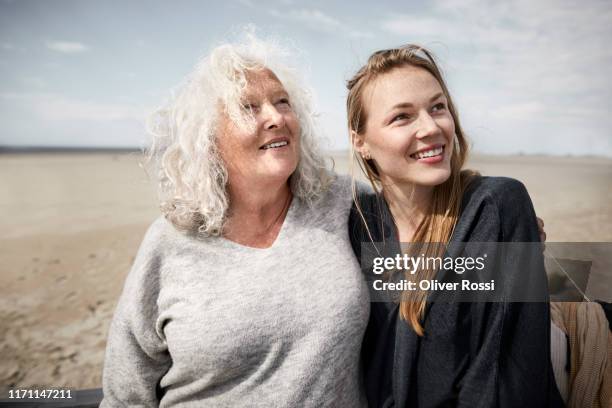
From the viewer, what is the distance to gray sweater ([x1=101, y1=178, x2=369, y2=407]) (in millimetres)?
1628

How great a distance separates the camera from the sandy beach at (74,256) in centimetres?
424

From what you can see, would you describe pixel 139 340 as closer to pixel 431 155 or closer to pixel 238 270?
pixel 238 270

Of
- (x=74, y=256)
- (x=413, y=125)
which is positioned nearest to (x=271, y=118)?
(x=413, y=125)

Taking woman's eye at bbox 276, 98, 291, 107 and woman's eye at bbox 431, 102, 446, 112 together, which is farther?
woman's eye at bbox 276, 98, 291, 107

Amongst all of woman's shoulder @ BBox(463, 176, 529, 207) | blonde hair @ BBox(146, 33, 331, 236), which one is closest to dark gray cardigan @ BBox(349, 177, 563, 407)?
woman's shoulder @ BBox(463, 176, 529, 207)

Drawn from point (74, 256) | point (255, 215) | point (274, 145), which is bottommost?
point (74, 256)

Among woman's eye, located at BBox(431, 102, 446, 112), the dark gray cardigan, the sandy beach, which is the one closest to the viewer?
the dark gray cardigan

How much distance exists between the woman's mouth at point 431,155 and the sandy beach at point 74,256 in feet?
3.69

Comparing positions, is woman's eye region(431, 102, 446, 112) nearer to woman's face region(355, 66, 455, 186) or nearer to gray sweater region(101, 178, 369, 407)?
woman's face region(355, 66, 455, 186)

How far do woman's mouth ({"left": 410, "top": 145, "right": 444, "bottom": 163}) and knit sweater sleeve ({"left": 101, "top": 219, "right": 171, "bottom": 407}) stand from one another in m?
1.22

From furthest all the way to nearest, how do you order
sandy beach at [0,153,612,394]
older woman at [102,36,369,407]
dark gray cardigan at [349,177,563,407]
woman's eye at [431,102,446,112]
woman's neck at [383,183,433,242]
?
1. sandy beach at [0,153,612,394]
2. woman's neck at [383,183,433,242]
3. woman's eye at [431,102,446,112]
4. older woman at [102,36,369,407]
5. dark gray cardigan at [349,177,563,407]

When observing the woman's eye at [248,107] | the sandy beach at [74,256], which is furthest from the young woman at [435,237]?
the sandy beach at [74,256]

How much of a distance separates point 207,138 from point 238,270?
649mm

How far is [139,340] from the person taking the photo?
5.64ft
